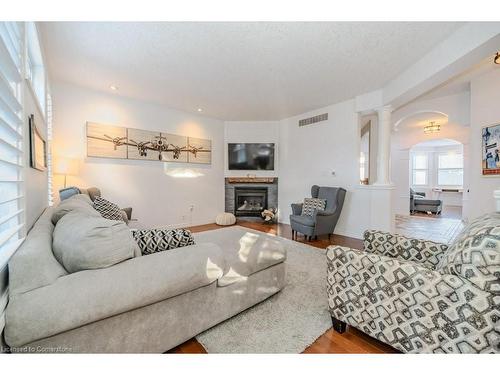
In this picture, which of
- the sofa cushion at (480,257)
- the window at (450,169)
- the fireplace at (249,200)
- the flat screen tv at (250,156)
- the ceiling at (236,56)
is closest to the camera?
the sofa cushion at (480,257)

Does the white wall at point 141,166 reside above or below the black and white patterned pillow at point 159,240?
above

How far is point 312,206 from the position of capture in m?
4.03

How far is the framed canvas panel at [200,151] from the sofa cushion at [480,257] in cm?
466

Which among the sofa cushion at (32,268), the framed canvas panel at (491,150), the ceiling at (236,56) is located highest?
the ceiling at (236,56)

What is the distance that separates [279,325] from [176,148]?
4.08 meters

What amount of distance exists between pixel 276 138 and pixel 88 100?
4.00 meters

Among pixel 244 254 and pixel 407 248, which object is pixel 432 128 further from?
pixel 244 254

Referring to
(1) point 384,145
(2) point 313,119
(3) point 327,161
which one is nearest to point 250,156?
(2) point 313,119

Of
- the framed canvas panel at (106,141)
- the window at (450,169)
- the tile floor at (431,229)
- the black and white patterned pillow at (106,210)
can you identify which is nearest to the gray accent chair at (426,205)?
the tile floor at (431,229)

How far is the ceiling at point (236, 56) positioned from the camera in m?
2.15

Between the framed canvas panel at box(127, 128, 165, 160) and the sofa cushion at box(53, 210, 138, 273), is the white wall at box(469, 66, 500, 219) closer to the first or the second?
the sofa cushion at box(53, 210, 138, 273)

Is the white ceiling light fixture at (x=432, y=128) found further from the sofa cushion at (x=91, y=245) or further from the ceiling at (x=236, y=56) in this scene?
the sofa cushion at (x=91, y=245)
